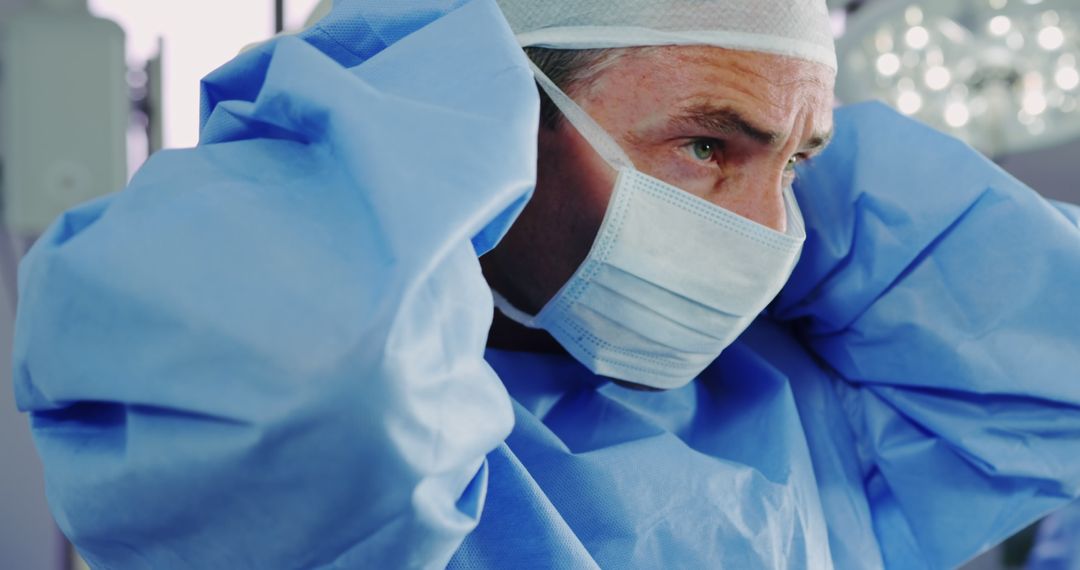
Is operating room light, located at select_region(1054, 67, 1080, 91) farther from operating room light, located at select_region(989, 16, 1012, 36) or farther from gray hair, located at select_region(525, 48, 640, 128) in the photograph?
gray hair, located at select_region(525, 48, 640, 128)

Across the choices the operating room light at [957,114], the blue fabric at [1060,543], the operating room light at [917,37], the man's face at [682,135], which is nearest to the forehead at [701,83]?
the man's face at [682,135]

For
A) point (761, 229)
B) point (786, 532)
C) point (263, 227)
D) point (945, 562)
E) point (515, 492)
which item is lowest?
point (945, 562)

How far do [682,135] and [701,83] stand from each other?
5 centimetres

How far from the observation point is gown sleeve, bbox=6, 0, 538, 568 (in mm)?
625

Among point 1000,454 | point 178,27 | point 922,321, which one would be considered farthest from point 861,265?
point 178,27

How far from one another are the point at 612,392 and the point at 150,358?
26.2 inches

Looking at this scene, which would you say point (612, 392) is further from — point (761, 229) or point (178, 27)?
point (178, 27)

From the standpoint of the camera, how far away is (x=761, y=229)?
1.11m

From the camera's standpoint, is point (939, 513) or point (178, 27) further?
point (178, 27)

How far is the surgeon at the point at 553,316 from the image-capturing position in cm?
64

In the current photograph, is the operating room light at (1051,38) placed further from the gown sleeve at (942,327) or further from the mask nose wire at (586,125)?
the mask nose wire at (586,125)

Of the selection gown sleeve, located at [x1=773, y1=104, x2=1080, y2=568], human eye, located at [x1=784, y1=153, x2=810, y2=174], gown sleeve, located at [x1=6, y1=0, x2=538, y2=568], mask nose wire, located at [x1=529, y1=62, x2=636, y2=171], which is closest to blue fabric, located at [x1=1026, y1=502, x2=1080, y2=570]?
gown sleeve, located at [x1=773, y1=104, x2=1080, y2=568]

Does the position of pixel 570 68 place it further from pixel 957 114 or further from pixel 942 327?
pixel 957 114

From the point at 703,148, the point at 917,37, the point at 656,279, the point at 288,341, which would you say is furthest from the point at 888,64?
the point at 288,341
